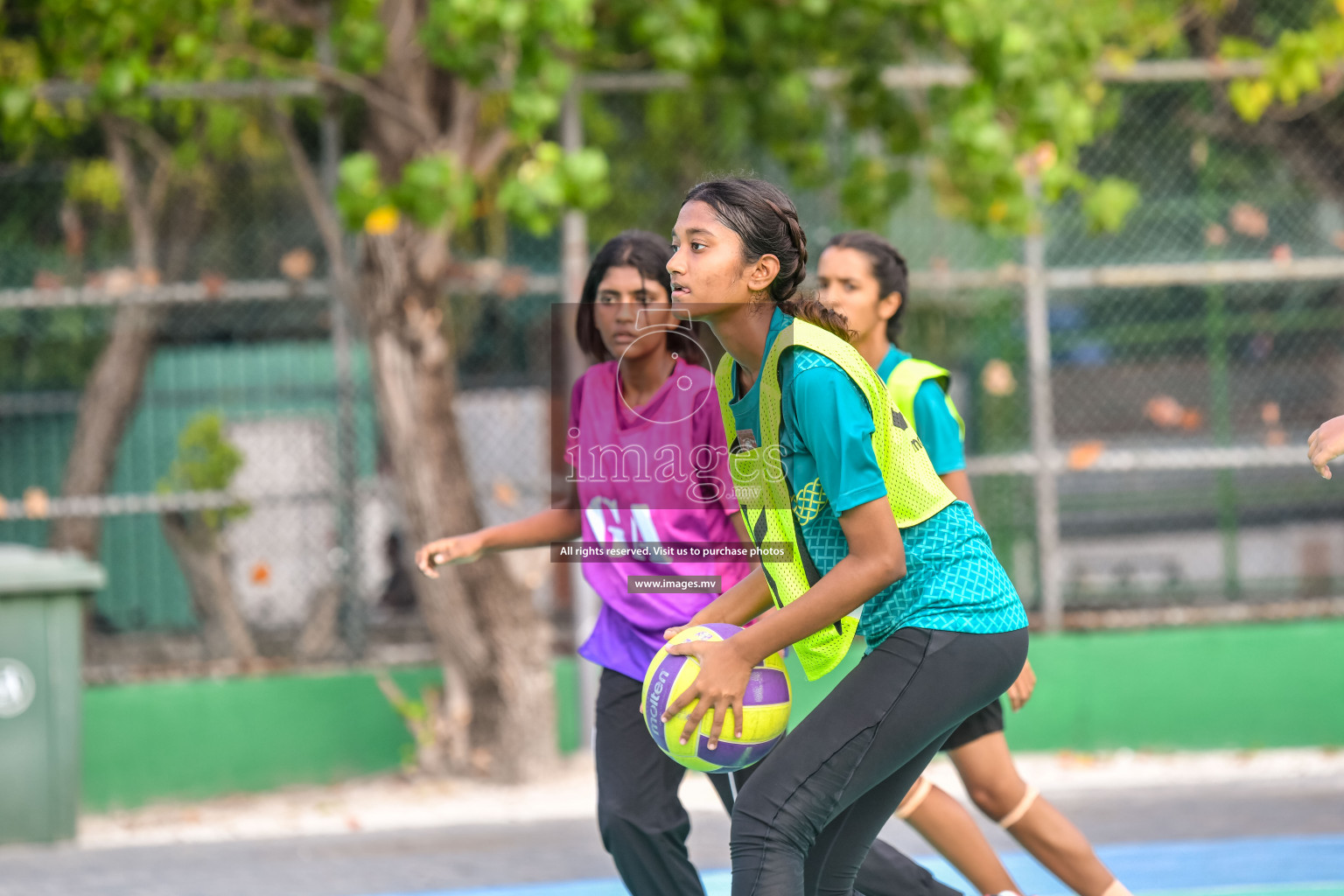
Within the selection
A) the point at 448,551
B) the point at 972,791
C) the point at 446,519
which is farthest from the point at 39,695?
the point at 972,791

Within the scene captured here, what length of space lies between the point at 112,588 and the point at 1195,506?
626cm

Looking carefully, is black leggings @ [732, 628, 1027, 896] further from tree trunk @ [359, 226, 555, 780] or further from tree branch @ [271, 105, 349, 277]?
tree branch @ [271, 105, 349, 277]

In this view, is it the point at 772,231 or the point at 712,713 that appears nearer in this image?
the point at 712,713

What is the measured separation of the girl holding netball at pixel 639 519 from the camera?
367cm

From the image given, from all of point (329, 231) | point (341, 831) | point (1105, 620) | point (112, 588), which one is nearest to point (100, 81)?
point (329, 231)

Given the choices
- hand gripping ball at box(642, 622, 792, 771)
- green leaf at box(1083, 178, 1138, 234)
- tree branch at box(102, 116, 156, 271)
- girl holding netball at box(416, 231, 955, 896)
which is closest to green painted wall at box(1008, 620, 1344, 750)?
green leaf at box(1083, 178, 1138, 234)

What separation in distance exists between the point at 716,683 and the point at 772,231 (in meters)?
0.92

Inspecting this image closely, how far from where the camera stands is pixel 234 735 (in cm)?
738

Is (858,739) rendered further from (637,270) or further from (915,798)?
(637,270)

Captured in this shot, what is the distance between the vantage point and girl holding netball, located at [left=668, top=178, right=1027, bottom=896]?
2758 millimetres

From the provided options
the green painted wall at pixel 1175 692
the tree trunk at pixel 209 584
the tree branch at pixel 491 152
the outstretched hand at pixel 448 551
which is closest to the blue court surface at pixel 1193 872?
the green painted wall at pixel 1175 692

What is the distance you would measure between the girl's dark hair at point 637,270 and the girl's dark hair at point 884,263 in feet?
2.07

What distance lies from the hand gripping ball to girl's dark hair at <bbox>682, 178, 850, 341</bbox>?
2.20ft

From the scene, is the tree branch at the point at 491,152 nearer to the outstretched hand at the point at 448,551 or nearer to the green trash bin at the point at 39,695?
the green trash bin at the point at 39,695
